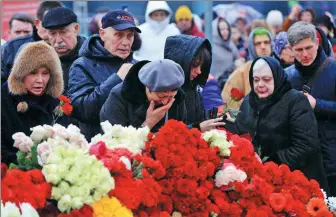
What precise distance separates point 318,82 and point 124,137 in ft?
8.75

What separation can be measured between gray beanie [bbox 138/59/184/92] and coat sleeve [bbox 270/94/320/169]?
158 cm

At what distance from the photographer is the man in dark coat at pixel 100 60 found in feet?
22.7

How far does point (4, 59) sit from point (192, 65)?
1.85m

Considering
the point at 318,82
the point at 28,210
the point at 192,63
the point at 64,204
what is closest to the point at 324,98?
the point at 318,82

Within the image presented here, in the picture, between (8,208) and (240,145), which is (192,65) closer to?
(240,145)

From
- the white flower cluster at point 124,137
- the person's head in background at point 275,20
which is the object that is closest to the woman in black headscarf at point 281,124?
the white flower cluster at point 124,137

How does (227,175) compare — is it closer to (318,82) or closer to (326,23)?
(318,82)

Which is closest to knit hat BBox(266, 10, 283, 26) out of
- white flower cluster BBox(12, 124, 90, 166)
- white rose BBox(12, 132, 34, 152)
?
white flower cluster BBox(12, 124, 90, 166)

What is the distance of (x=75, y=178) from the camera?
506cm

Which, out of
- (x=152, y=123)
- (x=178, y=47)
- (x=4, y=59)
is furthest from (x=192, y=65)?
(x=4, y=59)

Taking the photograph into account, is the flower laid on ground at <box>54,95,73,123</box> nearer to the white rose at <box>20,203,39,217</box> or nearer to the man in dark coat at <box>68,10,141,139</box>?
the man in dark coat at <box>68,10,141,139</box>

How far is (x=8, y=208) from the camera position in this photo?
487cm

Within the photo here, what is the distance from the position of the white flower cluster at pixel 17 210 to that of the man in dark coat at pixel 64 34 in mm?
2665

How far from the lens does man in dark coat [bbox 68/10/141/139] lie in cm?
693
